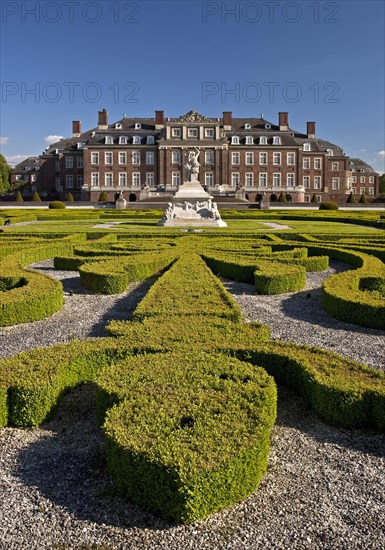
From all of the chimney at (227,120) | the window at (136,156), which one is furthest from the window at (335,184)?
the window at (136,156)

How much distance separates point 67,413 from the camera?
15.1ft

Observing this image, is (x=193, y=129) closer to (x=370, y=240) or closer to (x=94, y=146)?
(x=94, y=146)

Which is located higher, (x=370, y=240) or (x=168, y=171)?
(x=168, y=171)

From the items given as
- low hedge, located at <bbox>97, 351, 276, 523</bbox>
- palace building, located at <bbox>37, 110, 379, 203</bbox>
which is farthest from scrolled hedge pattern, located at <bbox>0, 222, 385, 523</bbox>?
palace building, located at <bbox>37, 110, 379, 203</bbox>

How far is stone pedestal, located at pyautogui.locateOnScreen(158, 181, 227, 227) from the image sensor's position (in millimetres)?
24094

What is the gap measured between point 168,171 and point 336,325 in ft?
186

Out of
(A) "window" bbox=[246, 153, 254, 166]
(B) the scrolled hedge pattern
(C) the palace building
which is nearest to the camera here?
(B) the scrolled hedge pattern

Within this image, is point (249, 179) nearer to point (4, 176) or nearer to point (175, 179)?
point (175, 179)

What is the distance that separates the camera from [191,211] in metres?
25.0

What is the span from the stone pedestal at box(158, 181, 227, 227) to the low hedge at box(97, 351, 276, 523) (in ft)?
65.0

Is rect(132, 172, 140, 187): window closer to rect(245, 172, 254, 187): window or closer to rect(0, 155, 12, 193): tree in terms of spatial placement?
rect(245, 172, 254, 187): window

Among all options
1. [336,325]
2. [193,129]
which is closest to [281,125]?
[193,129]

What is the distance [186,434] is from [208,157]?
61.1m

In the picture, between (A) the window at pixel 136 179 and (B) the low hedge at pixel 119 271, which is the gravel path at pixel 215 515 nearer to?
(B) the low hedge at pixel 119 271
